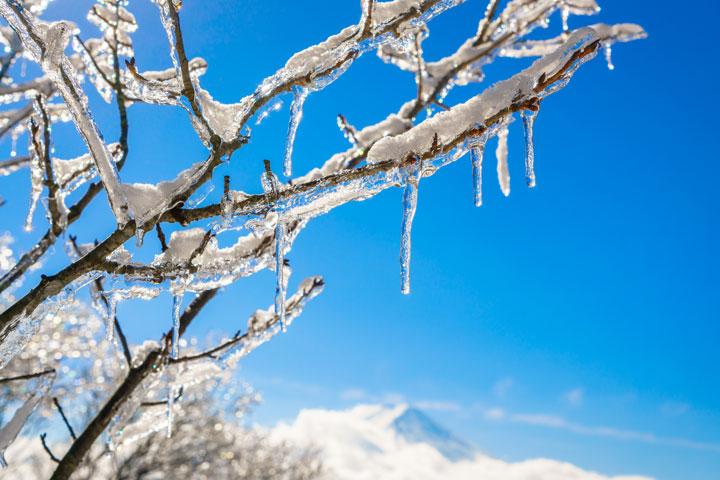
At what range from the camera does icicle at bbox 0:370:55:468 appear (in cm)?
183

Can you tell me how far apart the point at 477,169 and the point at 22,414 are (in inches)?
94.1

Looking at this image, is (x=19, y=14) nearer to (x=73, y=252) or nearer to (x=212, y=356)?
(x=73, y=252)

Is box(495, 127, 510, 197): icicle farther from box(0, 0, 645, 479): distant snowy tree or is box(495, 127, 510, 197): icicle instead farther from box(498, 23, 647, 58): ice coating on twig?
box(498, 23, 647, 58): ice coating on twig

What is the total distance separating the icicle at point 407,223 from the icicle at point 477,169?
0.23 metres

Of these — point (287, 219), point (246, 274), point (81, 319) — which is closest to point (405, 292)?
point (287, 219)

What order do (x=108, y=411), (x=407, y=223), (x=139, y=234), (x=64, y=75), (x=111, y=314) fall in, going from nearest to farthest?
1. (x=64, y=75)
2. (x=139, y=234)
3. (x=407, y=223)
4. (x=111, y=314)
5. (x=108, y=411)

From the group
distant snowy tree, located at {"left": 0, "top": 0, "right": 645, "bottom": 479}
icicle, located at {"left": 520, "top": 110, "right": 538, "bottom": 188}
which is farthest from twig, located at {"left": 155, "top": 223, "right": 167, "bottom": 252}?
icicle, located at {"left": 520, "top": 110, "right": 538, "bottom": 188}

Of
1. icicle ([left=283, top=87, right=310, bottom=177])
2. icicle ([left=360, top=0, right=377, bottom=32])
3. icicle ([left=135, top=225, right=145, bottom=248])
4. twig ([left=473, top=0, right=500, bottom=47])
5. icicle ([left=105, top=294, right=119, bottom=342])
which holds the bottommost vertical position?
icicle ([left=105, top=294, right=119, bottom=342])

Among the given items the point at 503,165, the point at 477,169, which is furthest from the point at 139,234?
the point at 503,165

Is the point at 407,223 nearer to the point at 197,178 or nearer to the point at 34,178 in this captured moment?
the point at 197,178

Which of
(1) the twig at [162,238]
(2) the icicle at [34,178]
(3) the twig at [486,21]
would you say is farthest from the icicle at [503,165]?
(2) the icicle at [34,178]

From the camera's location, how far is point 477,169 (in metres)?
1.58

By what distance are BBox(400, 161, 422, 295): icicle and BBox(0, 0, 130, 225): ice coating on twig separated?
3.00 feet

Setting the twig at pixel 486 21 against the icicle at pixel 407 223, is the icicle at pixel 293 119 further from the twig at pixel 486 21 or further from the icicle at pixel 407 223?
the twig at pixel 486 21
